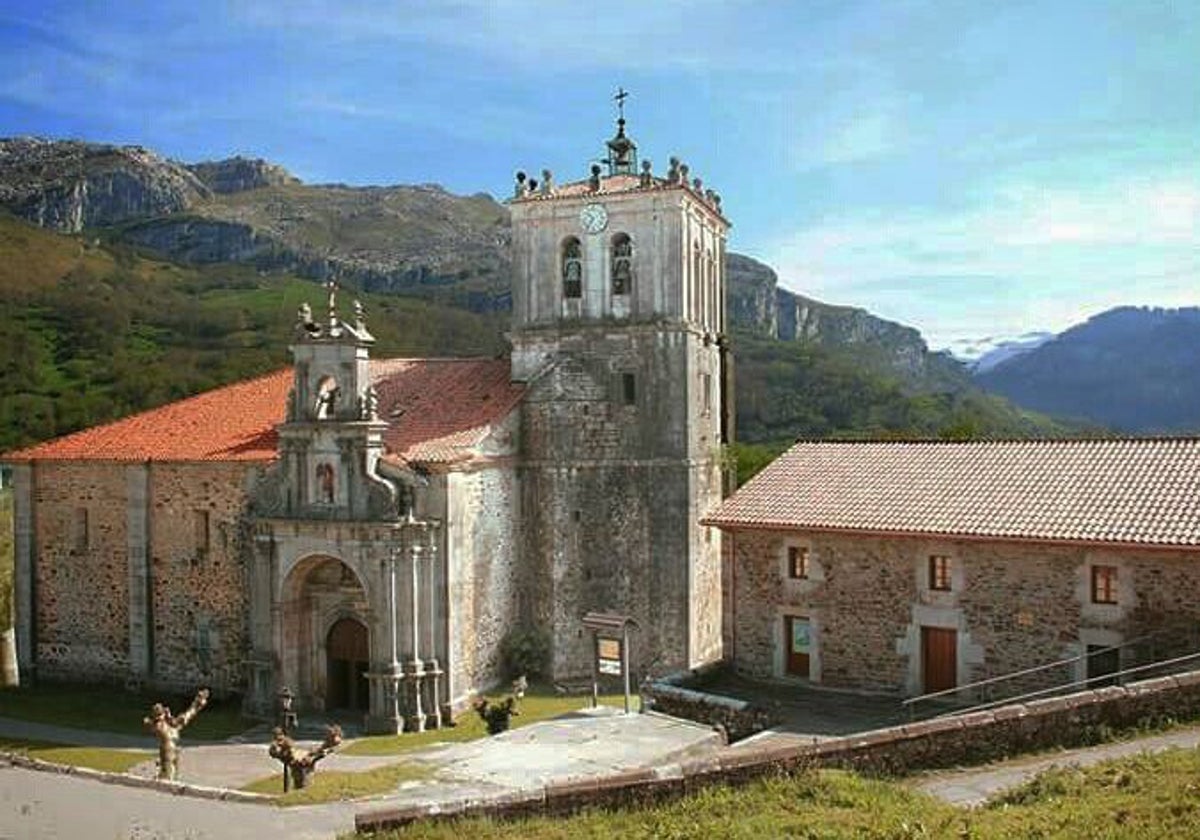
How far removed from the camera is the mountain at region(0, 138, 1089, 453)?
84.8 m

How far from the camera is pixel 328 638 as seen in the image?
2570cm

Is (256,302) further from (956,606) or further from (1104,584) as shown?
(1104,584)

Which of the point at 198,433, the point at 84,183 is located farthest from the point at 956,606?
the point at 84,183

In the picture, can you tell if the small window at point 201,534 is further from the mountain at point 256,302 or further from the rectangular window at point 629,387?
the mountain at point 256,302

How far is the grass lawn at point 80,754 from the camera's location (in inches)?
828

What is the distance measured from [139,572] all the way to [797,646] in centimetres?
1808

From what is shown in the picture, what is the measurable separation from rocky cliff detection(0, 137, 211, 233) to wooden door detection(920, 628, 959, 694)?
6706 inches

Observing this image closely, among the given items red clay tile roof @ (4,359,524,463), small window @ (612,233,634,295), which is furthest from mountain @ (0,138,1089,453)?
red clay tile roof @ (4,359,524,463)

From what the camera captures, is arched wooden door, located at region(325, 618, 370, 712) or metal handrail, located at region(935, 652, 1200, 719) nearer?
metal handrail, located at region(935, 652, 1200, 719)

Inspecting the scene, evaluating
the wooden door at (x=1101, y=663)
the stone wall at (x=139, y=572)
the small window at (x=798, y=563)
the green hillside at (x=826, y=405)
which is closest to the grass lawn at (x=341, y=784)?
the small window at (x=798, y=563)

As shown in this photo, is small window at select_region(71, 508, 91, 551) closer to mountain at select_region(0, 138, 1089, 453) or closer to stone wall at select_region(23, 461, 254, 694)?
stone wall at select_region(23, 461, 254, 694)

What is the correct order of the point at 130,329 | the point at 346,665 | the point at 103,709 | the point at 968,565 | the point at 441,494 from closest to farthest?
the point at 968,565 < the point at 441,494 < the point at 346,665 < the point at 103,709 < the point at 130,329

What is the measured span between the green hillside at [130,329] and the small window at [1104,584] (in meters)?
67.4

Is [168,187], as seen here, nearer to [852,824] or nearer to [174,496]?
[174,496]
